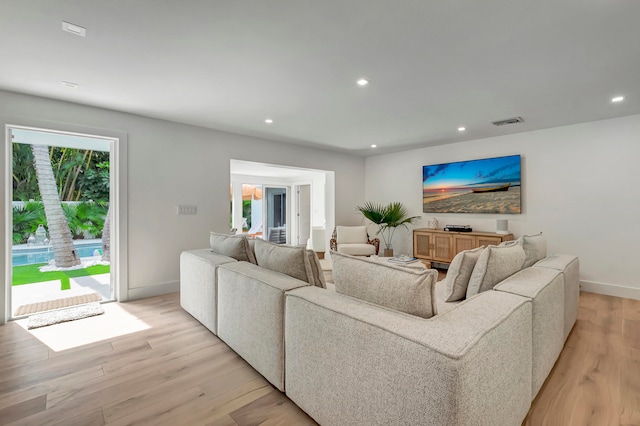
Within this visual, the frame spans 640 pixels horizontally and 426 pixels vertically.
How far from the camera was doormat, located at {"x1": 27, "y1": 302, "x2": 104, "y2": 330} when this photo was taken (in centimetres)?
288

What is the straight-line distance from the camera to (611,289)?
3.84 meters

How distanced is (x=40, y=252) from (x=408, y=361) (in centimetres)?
426

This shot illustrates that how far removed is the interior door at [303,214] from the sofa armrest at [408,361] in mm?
6901

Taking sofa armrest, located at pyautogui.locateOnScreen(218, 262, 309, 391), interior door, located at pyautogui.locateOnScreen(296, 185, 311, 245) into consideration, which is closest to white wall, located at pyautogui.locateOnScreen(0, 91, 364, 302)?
sofa armrest, located at pyautogui.locateOnScreen(218, 262, 309, 391)

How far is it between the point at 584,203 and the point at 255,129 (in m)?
4.64

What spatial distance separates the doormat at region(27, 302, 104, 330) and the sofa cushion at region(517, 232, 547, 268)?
419 cm

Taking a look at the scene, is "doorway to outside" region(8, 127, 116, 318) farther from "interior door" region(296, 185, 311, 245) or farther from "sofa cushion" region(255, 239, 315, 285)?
"interior door" region(296, 185, 311, 245)

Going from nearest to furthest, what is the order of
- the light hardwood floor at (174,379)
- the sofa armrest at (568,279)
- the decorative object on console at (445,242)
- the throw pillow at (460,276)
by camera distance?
the light hardwood floor at (174,379), the throw pillow at (460,276), the sofa armrest at (568,279), the decorative object on console at (445,242)

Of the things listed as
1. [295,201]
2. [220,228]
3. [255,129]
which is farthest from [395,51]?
[295,201]

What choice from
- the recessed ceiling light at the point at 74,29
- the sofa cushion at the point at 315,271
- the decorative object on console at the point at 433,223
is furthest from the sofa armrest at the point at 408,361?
the decorative object on console at the point at 433,223

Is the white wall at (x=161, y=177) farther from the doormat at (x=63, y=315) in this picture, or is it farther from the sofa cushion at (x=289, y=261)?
the sofa cushion at (x=289, y=261)

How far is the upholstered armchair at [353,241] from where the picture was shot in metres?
5.38

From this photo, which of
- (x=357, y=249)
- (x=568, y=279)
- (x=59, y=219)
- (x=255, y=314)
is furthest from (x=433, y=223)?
(x=59, y=219)

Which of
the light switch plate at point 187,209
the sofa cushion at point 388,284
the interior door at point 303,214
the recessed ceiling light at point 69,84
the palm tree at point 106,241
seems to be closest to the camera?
the sofa cushion at point 388,284
